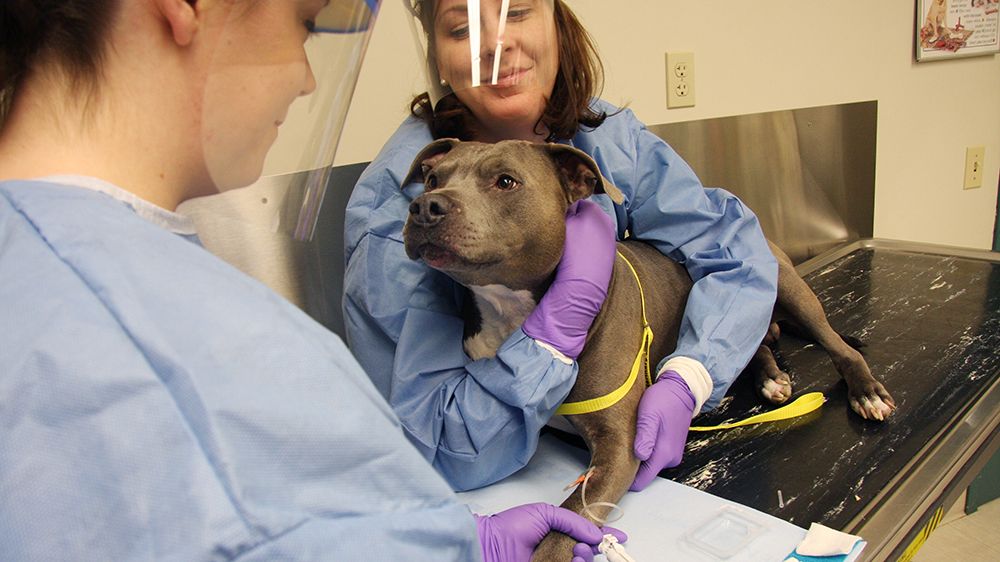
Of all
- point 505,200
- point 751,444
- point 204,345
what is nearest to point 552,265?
point 505,200

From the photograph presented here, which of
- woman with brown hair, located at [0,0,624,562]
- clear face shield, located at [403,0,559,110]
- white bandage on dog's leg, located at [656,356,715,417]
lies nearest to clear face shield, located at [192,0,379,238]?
woman with brown hair, located at [0,0,624,562]

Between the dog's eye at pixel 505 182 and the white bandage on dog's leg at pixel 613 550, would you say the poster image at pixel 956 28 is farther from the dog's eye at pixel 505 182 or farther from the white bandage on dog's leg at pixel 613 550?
the white bandage on dog's leg at pixel 613 550

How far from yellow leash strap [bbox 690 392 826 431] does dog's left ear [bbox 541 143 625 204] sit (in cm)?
56

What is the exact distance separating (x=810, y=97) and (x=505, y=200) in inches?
76.6

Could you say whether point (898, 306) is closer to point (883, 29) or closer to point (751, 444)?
point (751, 444)

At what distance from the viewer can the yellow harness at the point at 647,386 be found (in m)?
1.32

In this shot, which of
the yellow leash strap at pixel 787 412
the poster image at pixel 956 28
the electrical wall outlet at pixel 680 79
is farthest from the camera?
the poster image at pixel 956 28

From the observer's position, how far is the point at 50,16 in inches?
21.6

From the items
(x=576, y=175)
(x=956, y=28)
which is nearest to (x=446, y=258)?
(x=576, y=175)

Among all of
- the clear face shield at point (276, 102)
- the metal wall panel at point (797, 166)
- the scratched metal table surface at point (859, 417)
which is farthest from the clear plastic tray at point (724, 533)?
the metal wall panel at point (797, 166)

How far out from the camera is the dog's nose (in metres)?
1.14

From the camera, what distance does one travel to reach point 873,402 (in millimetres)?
1472

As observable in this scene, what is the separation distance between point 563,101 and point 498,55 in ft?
1.56

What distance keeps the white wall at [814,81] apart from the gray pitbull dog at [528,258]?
0.23m
